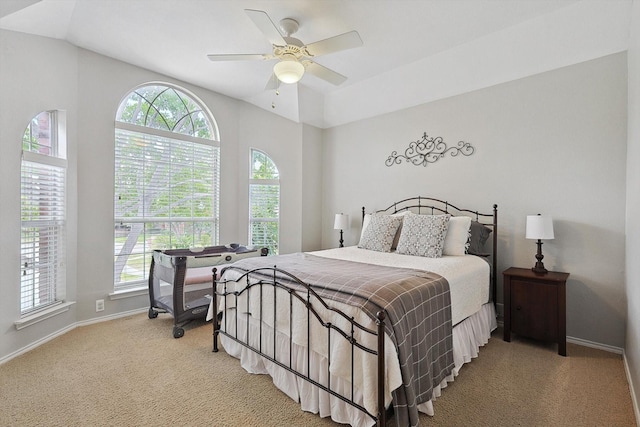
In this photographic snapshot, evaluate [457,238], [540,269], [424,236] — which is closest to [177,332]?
[424,236]

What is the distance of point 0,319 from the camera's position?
247 centimetres

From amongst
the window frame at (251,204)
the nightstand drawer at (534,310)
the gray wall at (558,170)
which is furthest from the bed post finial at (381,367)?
the window frame at (251,204)

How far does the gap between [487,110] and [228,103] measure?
11.1 ft

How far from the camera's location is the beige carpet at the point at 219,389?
1851 mm

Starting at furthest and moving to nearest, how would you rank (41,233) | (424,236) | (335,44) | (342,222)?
1. (342,222)
2. (424,236)
3. (41,233)
4. (335,44)

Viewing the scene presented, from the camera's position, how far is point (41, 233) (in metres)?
2.90

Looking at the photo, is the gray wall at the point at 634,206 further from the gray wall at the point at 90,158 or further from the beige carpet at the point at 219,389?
the gray wall at the point at 90,158

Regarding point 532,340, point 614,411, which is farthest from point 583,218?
point 614,411

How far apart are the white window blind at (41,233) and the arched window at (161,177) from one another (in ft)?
1.75

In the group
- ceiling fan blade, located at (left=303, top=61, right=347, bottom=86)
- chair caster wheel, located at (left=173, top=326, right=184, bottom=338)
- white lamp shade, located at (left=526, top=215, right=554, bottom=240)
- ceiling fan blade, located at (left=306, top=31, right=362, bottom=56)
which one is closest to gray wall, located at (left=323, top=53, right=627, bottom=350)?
white lamp shade, located at (left=526, top=215, right=554, bottom=240)

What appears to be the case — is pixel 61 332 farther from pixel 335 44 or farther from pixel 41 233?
pixel 335 44

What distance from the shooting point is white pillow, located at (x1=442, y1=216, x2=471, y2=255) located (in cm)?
314

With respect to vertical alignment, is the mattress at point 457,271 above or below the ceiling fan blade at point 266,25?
below

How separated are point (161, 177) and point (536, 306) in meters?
4.29
